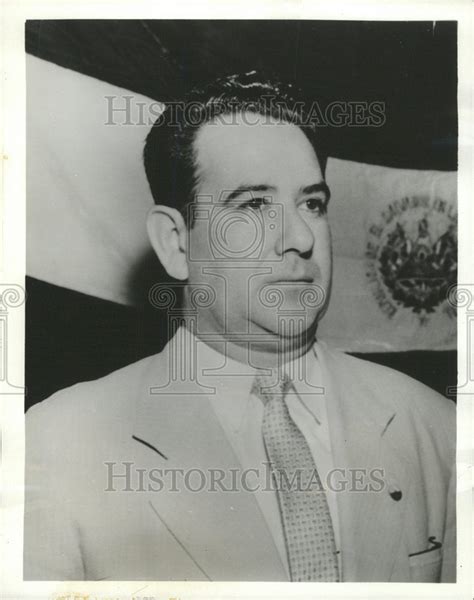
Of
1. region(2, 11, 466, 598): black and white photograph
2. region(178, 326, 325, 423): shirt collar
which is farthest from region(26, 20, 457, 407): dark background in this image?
region(178, 326, 325, 423): shirt collar

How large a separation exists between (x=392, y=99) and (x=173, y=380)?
0.79m

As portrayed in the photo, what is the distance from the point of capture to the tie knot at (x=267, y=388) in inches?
57.2

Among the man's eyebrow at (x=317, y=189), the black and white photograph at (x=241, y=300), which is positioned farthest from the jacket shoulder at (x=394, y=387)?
the man's eyebrow at (x=317, y=189)

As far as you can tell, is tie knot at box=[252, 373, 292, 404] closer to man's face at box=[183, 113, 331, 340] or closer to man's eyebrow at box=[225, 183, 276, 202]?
man's face at box=[183, 113, 331, 340]

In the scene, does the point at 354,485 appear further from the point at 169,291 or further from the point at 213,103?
the point at 213,103

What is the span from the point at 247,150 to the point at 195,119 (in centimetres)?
13

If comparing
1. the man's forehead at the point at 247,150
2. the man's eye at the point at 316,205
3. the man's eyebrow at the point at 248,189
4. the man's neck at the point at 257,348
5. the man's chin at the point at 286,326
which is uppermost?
the man's forehead at the point at 247,150

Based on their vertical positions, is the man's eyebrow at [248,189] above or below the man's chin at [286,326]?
above

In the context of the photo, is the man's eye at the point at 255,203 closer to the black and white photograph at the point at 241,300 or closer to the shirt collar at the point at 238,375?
the black and white photograph at the point at 241,300

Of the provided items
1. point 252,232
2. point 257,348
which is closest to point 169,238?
point 252,232

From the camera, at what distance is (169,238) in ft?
4.79

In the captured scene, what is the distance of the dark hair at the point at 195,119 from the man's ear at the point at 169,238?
0.02 meters

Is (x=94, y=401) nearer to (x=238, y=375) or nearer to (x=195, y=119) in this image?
(x=238, y=375)
